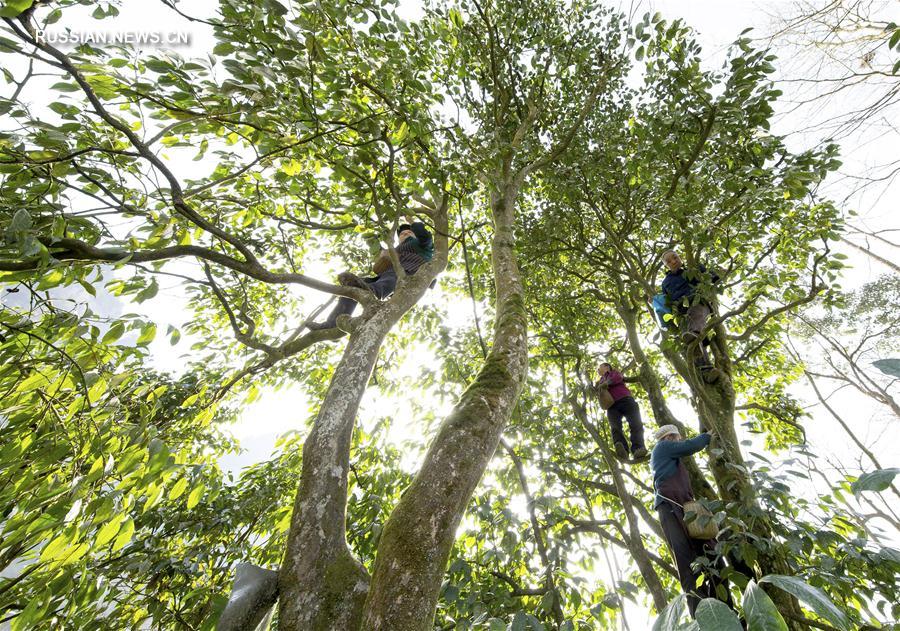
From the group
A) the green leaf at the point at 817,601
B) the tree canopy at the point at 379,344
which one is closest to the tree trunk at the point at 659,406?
the tree canopy at the point at 379,344

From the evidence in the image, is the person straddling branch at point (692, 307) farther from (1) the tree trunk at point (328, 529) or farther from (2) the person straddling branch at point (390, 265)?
(1) the tree trunk at point (328, 529)

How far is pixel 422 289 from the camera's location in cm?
364

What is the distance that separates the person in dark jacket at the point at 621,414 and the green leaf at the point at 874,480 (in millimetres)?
4237

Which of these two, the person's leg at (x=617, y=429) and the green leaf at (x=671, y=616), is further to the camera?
the person's leg at (x=617, y=429)

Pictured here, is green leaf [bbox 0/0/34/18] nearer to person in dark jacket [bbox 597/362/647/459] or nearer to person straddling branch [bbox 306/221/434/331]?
person straddling branch [bbox 306/221/434/331]

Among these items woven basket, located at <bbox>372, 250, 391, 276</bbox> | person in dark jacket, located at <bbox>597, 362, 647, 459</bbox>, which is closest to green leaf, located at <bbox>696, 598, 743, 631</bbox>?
woven basket, located at <bbox>372, 250, 391, 276</bbox>

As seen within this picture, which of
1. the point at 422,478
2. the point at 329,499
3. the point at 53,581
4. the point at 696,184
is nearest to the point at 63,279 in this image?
the point at 53,581

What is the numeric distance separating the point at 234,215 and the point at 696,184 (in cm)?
487

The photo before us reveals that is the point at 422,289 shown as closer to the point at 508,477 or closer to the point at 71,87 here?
the point at 508,477

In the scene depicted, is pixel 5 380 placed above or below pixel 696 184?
below

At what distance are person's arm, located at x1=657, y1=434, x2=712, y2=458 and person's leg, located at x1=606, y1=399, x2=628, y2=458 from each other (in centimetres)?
95

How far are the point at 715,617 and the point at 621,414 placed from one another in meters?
4.97

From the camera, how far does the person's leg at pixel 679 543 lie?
3469 mm

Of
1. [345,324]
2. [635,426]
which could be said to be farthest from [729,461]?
[345,324]
